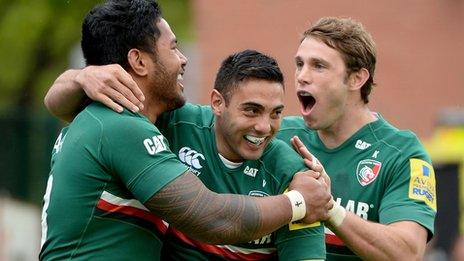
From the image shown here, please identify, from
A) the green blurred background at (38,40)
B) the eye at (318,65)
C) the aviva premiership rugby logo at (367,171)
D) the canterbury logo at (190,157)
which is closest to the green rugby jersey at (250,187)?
the canterbury logo at (190,157)

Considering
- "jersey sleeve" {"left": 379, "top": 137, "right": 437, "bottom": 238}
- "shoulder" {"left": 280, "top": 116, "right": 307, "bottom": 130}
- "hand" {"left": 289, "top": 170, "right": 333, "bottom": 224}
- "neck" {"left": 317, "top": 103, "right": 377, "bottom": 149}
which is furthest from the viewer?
"shoulder" {"left": 280, "top": 116, "right": 307, "bottom": 130}

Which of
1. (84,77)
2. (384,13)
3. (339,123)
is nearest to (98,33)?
(84,77)

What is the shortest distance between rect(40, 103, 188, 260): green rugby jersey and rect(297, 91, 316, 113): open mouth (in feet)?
4.48

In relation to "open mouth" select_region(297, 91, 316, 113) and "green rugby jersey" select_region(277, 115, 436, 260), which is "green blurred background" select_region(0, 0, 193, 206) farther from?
"green rugby jersey" select_region(277, 115, 436, 260)

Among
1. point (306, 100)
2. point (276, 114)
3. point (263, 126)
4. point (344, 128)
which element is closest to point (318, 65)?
point (306, 100)

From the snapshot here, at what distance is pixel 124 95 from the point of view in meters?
6.52

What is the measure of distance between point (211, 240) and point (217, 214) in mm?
139

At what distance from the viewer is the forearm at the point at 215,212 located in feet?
20.7

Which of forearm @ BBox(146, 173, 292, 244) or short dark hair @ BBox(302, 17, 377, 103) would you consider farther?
short dark hair @ BBox(302, 17, 377, 103)

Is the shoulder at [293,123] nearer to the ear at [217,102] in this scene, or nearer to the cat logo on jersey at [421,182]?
the cat logo on jersey at [421,182]

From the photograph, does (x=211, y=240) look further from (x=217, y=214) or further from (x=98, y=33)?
(x=98, y=33)

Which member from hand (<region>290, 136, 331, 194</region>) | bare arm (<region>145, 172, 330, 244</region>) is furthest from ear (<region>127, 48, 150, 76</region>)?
hand (<region>290, 136, 331, 194</region>)

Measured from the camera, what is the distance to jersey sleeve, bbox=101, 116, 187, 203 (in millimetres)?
6312

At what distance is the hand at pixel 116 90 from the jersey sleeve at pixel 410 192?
1604 millimetres
